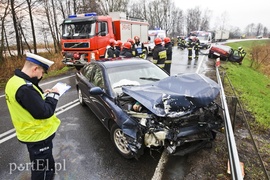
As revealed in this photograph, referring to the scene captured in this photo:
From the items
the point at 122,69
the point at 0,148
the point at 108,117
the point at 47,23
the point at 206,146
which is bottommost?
the point at 0,148

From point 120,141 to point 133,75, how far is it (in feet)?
4.96

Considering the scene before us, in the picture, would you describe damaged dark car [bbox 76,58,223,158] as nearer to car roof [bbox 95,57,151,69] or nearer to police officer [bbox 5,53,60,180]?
car roof [bbox 95,57,151,69]

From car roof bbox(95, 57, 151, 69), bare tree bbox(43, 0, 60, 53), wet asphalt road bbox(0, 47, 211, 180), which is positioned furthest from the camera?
bare tree bbox(43, 0, 60, 53)

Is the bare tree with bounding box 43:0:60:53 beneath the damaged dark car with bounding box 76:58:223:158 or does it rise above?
above

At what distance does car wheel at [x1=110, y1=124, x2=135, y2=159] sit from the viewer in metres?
3.24

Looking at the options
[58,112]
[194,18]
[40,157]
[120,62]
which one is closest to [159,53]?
[120,62]

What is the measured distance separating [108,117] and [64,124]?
5.65 ft

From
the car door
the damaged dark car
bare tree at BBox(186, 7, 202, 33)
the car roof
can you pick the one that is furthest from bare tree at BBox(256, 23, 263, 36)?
the damaged dark car

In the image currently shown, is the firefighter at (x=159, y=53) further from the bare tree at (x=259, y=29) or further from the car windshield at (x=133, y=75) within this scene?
the bare tree at (x=259, y=29)

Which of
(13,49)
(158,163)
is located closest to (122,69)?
(158,163)

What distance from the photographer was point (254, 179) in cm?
283

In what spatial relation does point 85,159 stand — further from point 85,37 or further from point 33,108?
point 85,37

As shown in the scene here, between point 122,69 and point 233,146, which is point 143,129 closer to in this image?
point 233,146

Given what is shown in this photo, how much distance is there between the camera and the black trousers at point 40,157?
2422 millimetres
